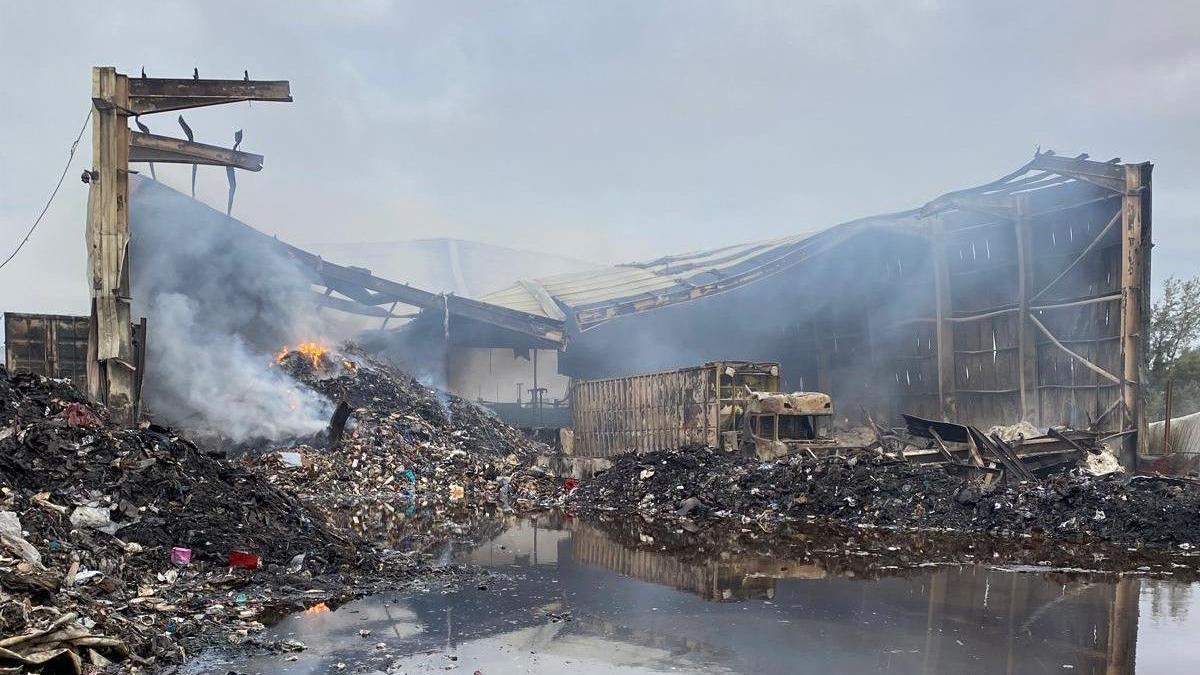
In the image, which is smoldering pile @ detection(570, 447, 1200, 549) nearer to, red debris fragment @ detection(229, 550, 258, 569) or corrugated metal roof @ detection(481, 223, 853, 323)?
red debris fragment @ detection(229, 550, 258, 569)

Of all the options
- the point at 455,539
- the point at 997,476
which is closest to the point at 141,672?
the point at 455,539

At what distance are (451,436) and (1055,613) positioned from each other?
50.5 feet

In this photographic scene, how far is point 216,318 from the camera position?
21344 millimetres

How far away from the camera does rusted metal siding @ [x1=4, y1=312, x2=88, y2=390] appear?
14.6 m

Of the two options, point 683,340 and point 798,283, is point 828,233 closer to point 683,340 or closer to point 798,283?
point 798,283

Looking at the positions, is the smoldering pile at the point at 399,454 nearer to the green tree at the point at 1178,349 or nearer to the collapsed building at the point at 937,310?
the collapsed building at the point at 937,310

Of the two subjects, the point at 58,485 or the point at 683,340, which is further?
the point at 683,340

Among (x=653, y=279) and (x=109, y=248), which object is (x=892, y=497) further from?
(x=653, y=279)

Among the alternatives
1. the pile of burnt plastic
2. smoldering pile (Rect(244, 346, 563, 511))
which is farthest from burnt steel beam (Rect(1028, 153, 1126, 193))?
the pile of burnt plastic

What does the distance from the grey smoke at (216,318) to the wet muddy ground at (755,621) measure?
36.2 ft

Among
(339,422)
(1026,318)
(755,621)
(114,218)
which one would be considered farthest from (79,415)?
(1026,318)

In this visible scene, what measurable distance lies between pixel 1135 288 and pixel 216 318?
19.4m

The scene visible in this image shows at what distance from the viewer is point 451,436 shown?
2062 centimetres

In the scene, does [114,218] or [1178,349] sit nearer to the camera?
[114,218]
